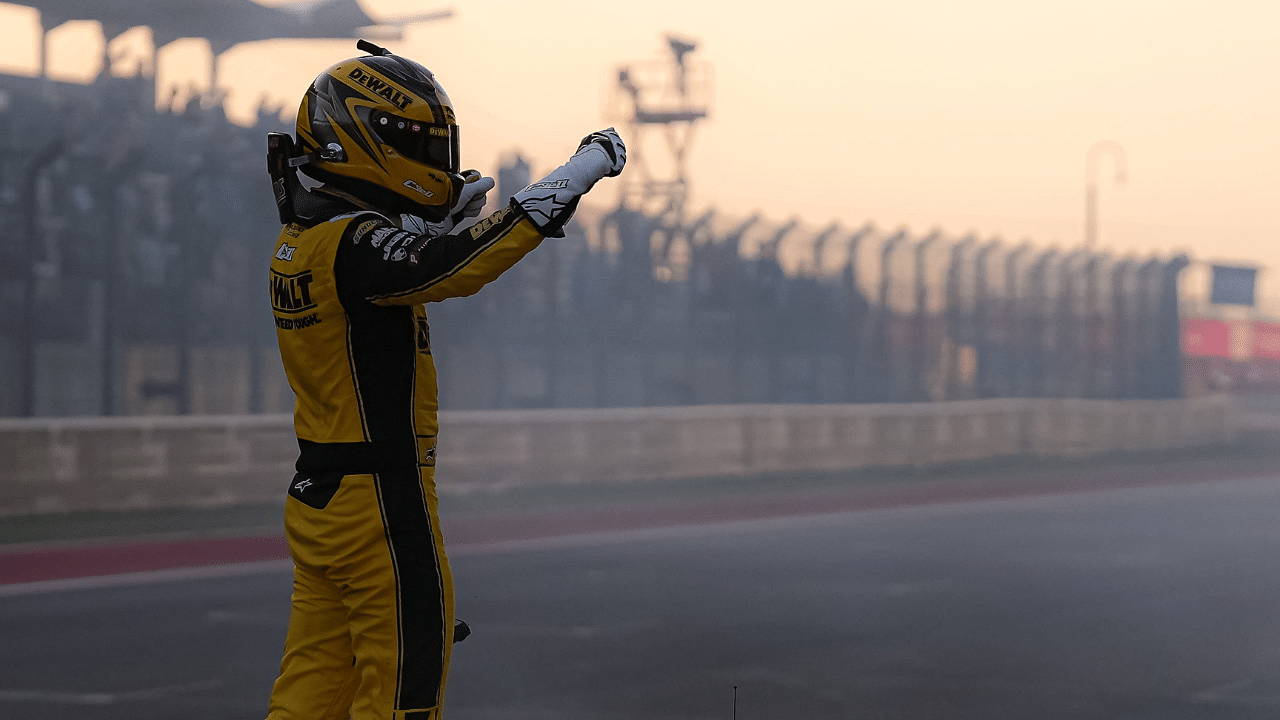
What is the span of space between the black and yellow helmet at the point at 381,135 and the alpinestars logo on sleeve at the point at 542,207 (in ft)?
1.39

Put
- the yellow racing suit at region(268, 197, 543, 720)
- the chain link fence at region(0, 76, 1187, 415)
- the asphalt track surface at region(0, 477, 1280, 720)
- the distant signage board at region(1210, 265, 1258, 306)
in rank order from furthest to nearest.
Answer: the distant signage board at region(1210, 265, 1258, 306), the chain link fence at region(0, 76, 1187, 415), the asphalt track surface at region(0, 477, 1280, 720), the yellow racing suit at region(268, 197, 543, 720)

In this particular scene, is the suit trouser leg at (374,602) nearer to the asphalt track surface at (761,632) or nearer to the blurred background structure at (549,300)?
the asphalt track surface at (761,632)

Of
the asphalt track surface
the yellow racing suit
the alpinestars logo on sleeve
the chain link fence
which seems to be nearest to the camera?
the alpinestars logo on sleeve

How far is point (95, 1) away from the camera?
2316 cm

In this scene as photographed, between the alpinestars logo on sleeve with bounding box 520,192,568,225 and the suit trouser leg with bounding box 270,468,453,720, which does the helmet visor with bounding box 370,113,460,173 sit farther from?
the suit trouser leg with bounding box 270,468,453,720

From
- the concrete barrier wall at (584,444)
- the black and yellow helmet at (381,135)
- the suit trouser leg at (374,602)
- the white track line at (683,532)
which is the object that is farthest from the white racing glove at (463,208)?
the concrete barrier wall at (584,444)

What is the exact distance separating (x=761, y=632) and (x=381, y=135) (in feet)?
16.8

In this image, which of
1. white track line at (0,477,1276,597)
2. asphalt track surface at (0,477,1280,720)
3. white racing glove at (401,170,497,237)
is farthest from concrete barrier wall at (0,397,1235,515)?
white racing glove at (401,170,497,237)

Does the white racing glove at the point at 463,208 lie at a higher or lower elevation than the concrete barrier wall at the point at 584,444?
higher

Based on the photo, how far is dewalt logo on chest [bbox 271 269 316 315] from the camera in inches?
120

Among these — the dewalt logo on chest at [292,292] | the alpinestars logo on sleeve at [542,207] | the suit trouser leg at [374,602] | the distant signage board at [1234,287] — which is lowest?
the suit trouser leg at [374,602]

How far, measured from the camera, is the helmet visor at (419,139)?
311 centimetres

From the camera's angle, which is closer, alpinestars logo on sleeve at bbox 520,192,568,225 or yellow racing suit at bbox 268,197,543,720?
alpinestars logo on sleeve at bbox 520,192,568,225

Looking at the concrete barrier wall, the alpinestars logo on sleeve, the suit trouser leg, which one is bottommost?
the concrete barrier wall
